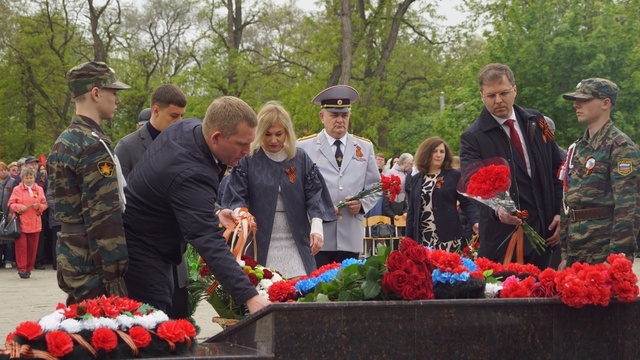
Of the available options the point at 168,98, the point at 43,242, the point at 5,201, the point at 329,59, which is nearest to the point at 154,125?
the point at 168,98

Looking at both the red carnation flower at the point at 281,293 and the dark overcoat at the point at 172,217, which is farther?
the red carnation flower at the point at 281,293

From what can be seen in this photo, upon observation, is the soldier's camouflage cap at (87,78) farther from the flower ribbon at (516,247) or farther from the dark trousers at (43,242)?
the dark trousers at (43,242)

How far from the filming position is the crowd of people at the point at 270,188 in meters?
5.31

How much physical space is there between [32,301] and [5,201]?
264 inches

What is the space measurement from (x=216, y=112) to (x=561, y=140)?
2189 centimetres

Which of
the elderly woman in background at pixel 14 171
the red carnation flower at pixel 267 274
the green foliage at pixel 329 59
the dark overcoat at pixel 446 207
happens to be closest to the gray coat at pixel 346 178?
the red carnation flower at pixel 267 274

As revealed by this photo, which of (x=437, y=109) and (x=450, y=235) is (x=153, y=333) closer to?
(x=450, y=235)

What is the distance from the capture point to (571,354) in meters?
5.34

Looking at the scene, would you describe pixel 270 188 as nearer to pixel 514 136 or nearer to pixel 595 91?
pixel 514 136

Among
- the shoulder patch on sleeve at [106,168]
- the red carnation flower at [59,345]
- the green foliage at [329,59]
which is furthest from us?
the green foliage at [329,59]

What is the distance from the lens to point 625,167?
727 centimetres

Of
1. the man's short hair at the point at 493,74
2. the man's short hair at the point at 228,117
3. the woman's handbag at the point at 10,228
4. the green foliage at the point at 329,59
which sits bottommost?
the woman's handbag at the point at 10,228

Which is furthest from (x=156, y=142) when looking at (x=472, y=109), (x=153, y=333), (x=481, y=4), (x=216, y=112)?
(x=481, y=4)

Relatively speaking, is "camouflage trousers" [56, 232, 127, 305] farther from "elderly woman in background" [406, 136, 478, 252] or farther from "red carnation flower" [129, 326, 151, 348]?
"elderly woman in background" [406, 136, 478, 252]
